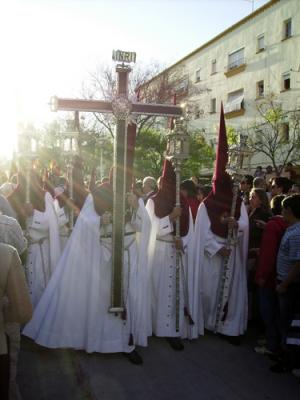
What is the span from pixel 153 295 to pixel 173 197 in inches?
51.1

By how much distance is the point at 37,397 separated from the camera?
422 centimetres

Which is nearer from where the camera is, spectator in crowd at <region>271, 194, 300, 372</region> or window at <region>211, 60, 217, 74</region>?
spectator in crowd at <region>271, 194, 300, 372</region>

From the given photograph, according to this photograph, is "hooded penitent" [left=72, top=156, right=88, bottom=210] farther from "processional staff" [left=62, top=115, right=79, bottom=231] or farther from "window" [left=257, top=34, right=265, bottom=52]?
"window" [left=257, top=34, right=265, bottom=52]

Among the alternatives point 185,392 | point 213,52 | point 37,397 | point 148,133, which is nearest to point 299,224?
point 185,392

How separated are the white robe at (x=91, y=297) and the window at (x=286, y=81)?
24.2 metres

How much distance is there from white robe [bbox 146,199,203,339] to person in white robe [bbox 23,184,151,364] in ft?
1.15

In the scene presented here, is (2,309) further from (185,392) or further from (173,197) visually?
(173,197)

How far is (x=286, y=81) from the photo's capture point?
27.5m

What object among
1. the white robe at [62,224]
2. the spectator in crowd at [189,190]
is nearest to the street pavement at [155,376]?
the white robe at [62,224]

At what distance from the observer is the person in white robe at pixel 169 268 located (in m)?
5.89

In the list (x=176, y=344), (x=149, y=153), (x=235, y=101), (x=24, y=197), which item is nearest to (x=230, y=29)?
(x=235, y=101)

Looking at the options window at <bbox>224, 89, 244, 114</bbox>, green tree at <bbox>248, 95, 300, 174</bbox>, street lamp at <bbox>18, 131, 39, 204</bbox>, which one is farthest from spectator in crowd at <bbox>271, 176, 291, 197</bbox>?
window at <bbox>224, 89, 244, 114</bbox>

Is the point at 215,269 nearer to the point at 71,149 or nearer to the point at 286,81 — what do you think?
the point at 71,149

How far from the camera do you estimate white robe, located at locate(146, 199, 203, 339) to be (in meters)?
5.86
